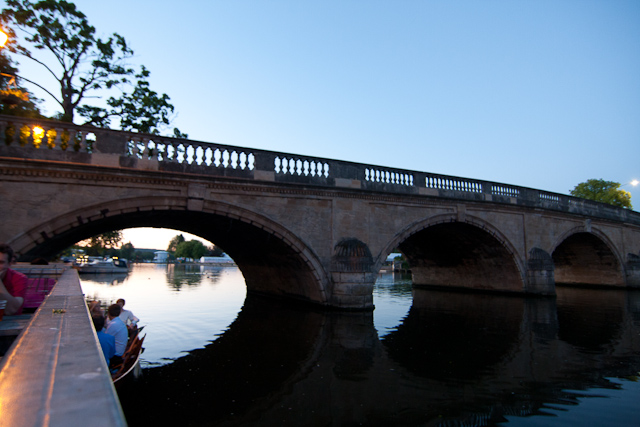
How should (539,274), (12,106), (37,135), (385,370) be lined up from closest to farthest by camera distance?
1. (385,370)
2. (37,135)
3. (12,106)
4. (539,274)

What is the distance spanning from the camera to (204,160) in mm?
11070

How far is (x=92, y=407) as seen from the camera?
113 cm

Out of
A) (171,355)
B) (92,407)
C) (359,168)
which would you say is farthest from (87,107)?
(92,407)

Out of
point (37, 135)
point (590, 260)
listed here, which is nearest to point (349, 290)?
point (37, 135)

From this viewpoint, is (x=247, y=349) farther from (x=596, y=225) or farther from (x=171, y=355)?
(x=596, y=225)

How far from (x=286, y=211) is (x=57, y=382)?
1083 cm

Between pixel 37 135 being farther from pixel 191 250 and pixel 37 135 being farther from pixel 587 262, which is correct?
pixel 191 250

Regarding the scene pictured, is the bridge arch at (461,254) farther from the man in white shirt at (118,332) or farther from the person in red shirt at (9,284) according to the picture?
the person in red shirt at (9,284)

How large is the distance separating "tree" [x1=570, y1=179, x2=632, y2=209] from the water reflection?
38266mm

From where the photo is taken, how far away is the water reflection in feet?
16.8

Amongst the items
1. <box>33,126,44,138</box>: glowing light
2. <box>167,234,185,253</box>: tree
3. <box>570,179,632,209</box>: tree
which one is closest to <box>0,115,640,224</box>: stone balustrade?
<box>33,126,44,138</box>: glowing light

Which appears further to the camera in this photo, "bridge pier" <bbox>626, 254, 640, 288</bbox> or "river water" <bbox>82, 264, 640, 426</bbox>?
"bridge pier" <bbox>626, 254, 640, 288</bbox>

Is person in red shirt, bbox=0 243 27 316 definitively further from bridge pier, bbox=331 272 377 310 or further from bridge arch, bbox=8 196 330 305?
bridge pier, bbox=331 272 377 310

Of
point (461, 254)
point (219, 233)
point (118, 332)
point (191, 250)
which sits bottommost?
point (118, 332)
